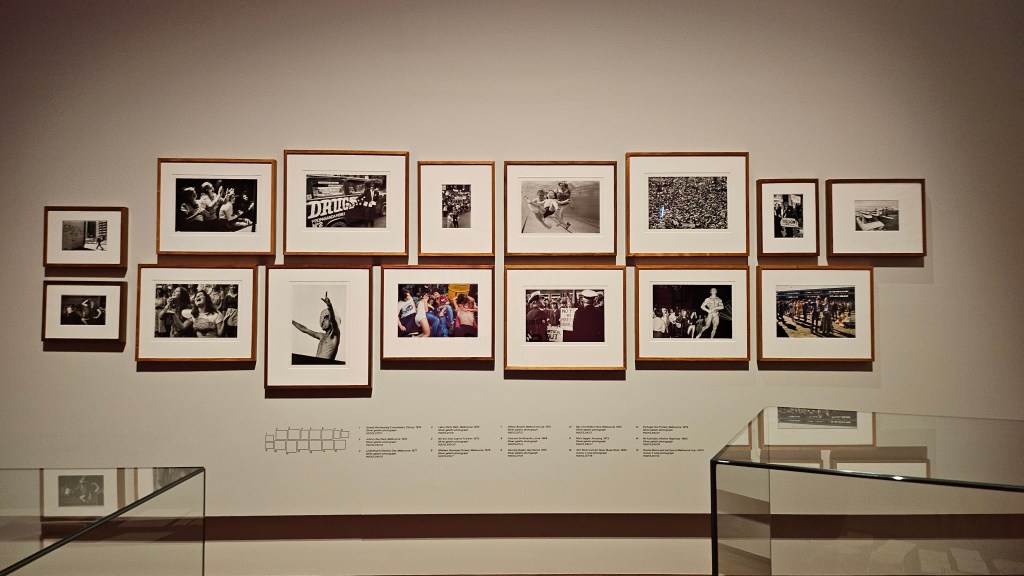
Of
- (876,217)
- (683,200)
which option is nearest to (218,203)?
(683,200)

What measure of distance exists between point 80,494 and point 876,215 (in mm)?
3606

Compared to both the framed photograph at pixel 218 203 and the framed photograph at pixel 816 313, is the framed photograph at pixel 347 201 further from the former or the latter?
the framed photograph at pixel 816 313

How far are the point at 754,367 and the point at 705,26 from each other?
1878 mm

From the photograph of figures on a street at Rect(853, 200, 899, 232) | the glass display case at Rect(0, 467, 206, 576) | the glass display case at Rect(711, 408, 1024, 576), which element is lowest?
the glass display case at Rect(0, 467, 206, 576)

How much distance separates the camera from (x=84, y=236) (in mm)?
3203

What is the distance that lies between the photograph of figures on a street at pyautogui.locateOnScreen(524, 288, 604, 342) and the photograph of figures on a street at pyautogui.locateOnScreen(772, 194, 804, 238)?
102 centimetres

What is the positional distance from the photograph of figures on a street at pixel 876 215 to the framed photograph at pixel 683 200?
0.60m

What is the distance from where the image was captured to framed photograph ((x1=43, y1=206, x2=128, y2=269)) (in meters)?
3.20

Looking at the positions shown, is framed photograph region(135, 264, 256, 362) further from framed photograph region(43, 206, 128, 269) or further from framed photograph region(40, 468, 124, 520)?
framed photograph region(40, 468, 124, 520)

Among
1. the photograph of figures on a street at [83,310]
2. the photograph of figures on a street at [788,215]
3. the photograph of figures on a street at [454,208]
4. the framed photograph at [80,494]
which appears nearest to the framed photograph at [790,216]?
the photograph of figures on a street at [788,215]

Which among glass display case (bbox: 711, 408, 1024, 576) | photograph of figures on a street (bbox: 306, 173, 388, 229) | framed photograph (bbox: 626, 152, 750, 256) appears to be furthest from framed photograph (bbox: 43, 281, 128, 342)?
glass display case (bbox: 711, 408, 1024, 576)

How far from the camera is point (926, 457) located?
132 centimetres

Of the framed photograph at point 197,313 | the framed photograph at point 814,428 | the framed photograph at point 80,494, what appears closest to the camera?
the framed photograph at point 80,494

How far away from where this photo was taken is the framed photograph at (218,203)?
3.21m
